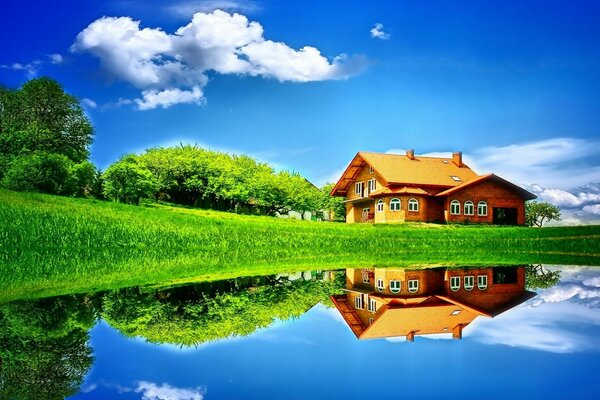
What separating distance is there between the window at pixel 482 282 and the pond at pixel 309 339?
34 cm

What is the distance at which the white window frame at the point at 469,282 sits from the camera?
9.78 m

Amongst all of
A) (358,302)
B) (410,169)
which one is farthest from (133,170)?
(358,302)

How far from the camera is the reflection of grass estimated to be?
1199cm

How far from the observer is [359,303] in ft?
25.7

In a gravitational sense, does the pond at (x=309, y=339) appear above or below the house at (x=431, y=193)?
below

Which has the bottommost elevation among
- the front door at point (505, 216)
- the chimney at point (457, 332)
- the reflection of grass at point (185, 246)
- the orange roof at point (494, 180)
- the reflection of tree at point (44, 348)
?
the reflection of tree at point (44, 348)

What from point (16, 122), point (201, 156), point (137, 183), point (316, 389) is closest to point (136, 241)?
point (316, 389)

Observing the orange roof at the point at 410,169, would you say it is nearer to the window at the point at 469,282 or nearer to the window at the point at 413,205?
the window at the point at 413,205

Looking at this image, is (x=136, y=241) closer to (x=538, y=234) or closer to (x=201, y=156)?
(x=538, y=234)

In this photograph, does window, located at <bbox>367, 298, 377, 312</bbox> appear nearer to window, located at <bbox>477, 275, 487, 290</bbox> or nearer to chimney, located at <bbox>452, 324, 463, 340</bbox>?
chimney, located at <bbox>452, 324, 463, 340</bbox>

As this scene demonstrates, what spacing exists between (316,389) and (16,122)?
54107mm

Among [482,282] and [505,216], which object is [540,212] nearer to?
[505,216]

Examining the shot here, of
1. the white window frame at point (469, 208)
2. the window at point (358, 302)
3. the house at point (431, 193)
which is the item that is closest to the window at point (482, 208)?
the house at point (431, 193)

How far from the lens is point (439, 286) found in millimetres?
9977
